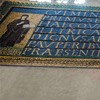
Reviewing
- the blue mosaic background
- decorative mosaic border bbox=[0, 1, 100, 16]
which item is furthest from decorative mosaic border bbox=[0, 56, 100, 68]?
decorative mosaic border bbox=[0, 1, 100, 16]

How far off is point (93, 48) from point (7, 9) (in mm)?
1146

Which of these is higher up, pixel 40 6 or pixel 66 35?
pixel 40 6

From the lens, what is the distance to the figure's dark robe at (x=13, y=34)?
2.54 meters

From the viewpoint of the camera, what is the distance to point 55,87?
2.02 meters

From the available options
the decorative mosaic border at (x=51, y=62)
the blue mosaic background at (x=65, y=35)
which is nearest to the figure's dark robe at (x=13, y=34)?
the blue mosaic background at (x=65, y=35)

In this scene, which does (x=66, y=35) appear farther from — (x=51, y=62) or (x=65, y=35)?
(x=51, y=62)

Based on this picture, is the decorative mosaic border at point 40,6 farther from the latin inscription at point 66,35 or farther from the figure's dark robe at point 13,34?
the figure's dark robe at point 13,34

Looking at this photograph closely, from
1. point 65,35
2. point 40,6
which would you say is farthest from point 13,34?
point 40,6

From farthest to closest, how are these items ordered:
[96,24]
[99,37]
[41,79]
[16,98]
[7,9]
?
[7,9]
[96,24]
[99,37]
[41,79]
[16,98]

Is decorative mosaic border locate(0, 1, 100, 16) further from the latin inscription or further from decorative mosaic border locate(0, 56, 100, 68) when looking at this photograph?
decorative mosaic border locate(0, 56, 100, 68)

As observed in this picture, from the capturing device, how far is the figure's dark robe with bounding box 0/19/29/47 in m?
2.54

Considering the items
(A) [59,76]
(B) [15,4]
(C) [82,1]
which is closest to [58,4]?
(C) [82,1]

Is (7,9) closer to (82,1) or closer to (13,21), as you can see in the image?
(13,21)

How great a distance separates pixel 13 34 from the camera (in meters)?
2.64
